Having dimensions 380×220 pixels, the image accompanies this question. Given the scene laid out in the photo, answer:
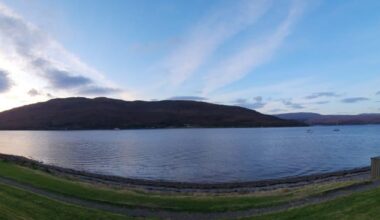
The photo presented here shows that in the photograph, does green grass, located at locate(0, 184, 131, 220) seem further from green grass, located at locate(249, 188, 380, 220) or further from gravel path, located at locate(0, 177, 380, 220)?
green grass, located at locate(249, 188, 380, 220)

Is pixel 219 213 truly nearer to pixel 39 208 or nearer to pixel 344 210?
pixel 344 210

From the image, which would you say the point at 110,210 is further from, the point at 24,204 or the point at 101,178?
the point at 101,178

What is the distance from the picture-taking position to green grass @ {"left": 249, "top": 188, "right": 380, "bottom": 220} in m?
15.2

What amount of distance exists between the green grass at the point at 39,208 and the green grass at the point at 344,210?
27.4 ft

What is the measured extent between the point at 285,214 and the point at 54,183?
64.8 feet

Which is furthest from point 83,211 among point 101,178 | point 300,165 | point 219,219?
point 300,165

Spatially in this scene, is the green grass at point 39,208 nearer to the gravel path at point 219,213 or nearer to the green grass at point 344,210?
the gravel path at point 219,213

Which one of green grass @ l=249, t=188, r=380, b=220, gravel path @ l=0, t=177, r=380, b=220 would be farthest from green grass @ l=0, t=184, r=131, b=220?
green grass @ l=249, t=188, r=380, b=220

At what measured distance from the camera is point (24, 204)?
18.8m

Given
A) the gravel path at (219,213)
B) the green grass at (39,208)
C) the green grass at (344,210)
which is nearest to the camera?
the green grass at (344,210)

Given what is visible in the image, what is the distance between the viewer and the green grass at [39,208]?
1731cm

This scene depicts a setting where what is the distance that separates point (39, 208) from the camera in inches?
742

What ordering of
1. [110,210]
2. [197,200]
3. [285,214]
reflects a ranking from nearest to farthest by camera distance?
[285,214] → [110,210] → [197,200]

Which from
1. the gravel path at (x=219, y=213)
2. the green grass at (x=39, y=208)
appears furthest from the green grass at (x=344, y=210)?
the green grass at (x=39, y=208)
